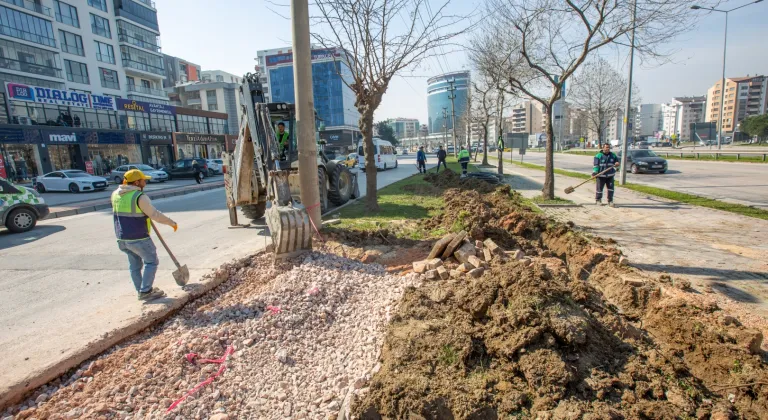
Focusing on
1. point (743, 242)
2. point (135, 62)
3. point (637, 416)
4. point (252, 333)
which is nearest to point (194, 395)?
point (252, 333)

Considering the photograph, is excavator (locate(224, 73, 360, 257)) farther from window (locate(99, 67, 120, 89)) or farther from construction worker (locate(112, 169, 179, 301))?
window (locate(99, 67, 120, 89))

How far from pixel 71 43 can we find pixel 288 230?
4908 centimetres

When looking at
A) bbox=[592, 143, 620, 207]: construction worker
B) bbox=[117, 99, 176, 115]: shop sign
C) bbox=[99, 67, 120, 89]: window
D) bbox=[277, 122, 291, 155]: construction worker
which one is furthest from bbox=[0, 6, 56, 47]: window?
bbox=[592, 143, 620, 207]: construction worker

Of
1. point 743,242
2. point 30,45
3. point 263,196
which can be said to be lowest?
point 743,242

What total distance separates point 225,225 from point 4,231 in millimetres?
5815

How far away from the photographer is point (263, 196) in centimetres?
902

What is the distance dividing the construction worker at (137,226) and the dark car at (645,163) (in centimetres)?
2413

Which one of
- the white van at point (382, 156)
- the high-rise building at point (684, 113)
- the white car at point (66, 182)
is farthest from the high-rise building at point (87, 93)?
the high-rise building at point (684, 113)

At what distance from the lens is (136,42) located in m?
48.5

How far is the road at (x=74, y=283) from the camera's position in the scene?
150 inches

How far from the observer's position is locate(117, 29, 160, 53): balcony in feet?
152

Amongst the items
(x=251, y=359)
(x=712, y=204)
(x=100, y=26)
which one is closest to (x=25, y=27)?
(x=100, y=26)

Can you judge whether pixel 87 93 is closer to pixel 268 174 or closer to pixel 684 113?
pixel 268 174

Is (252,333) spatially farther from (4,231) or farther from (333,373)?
(4,231)
